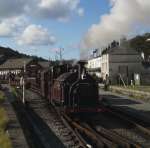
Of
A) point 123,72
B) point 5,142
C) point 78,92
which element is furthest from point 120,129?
point 123,72

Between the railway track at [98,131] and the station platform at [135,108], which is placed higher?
the station platform at [135,108]

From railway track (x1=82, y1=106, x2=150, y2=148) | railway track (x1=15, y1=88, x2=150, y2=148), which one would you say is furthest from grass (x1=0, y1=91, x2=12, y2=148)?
railway track (x1=82, y1=106, x2=150, y2=148)

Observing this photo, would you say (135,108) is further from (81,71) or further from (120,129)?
(120,129)

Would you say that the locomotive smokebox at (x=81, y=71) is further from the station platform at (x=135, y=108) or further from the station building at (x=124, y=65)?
the station building at (x=124, y=65)

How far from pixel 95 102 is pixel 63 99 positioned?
1.63 meters

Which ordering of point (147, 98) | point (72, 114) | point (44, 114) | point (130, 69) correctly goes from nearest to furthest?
point (72, 114)
point (44, 114)
point (147, 98)
point (130, 69)

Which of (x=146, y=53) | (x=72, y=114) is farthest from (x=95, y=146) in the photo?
(x=146, y=53)

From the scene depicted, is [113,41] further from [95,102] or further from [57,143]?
[57,143]

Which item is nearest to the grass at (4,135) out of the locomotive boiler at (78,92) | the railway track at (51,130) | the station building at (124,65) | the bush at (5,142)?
Result: the bush at (5,142)

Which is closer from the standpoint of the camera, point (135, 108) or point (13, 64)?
point (135, 108)

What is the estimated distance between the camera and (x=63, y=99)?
2314 cm

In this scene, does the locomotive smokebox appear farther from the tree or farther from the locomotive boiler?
the tree

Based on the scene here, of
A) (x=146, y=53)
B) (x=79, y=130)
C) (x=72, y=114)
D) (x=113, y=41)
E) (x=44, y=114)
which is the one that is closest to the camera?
(x=79, y=130)

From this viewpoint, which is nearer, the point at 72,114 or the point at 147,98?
the point at 72,114
